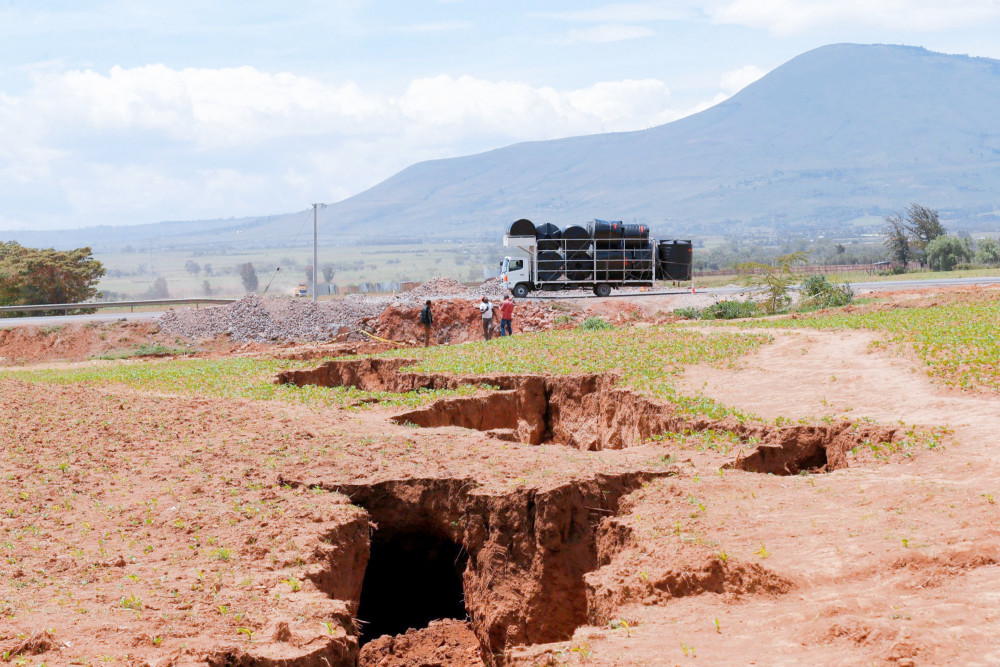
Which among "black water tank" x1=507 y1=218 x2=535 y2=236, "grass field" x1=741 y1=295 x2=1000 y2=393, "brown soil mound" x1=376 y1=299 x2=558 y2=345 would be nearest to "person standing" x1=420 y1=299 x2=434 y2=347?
"brown soil mound" x1=376 y1=299 x2=558 y2=345

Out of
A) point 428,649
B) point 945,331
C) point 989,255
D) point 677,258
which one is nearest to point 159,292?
point 989,255

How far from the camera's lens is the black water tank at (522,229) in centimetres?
3772

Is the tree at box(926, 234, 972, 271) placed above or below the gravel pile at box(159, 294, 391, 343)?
above

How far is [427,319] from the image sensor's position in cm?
3362

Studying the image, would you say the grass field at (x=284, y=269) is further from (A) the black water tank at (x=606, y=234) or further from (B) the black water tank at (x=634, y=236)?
(A) the black water tank at (x=606, y=234)

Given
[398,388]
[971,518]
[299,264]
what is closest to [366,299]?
[398,388]

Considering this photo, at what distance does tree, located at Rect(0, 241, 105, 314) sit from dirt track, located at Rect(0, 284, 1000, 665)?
109 ft

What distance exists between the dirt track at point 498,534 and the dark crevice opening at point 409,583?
0.04 meters

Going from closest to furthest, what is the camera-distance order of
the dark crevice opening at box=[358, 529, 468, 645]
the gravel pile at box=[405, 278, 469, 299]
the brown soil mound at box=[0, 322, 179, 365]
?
1. the dark crevice opening at box=[358, 529, 468, 645]
2. the brown soil mound at box=[0, 322, 179, 365]
3. the gravel pile at box=[405, 278, 469, 299]

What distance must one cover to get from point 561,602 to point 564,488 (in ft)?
3.90

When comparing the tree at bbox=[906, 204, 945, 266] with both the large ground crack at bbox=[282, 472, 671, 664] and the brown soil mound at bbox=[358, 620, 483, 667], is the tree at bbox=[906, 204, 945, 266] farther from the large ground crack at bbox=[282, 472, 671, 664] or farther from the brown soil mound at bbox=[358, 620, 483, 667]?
the large ground crack at bbox=[282, 472, 671, 664]

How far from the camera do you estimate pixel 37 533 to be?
9555 millimetres

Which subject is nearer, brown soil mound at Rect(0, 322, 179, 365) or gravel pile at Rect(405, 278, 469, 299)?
brown soil mound at Rect(0, 322, 179, 365)

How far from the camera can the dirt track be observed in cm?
720
